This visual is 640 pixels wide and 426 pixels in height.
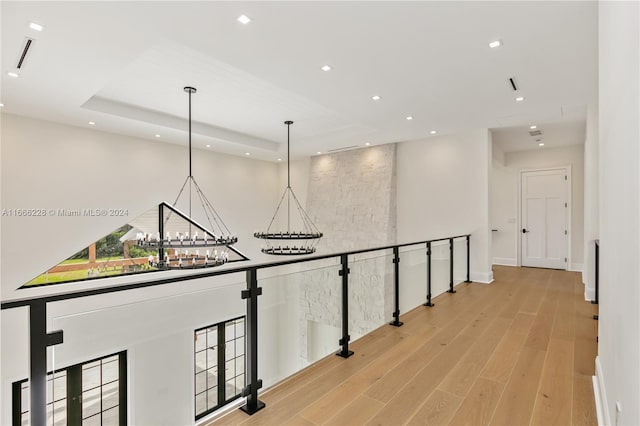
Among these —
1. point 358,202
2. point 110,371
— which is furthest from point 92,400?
point 358,202

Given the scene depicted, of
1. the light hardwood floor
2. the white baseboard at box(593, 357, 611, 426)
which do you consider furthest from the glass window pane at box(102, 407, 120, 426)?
the white baseboard at box(593, 357, 611, 426)

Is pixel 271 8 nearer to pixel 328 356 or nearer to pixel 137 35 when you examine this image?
pixel 137 35

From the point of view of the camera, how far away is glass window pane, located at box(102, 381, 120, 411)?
2166 mm

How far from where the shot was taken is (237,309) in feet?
8.18

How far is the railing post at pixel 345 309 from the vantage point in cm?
325

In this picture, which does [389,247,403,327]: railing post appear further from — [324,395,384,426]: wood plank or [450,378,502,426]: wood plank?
[324,395,384,426]: wood plank

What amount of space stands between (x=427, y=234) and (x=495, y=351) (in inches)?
173

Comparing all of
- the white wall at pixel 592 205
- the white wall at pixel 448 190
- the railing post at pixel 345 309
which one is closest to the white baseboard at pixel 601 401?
the railing post at pixel 345 309

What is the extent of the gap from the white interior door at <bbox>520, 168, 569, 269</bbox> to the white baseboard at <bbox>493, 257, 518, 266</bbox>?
0.21 metres

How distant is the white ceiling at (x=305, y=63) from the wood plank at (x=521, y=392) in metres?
3.12

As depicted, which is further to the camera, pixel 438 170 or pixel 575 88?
pixel 438 170

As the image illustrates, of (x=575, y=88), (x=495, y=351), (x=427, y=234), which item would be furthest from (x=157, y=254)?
(x=575, y=88)

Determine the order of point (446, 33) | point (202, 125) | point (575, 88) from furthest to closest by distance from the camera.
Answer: point (202, 125) → point (575, 88) → point (446, 33)

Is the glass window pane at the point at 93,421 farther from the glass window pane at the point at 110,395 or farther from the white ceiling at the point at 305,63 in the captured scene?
the white ceiling at the point at 305,63
